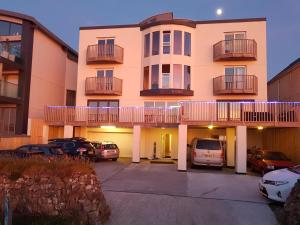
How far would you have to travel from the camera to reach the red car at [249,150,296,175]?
51.4 feet

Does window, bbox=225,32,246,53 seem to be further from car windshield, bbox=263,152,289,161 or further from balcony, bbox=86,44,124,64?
balcony, bbox=86,44,124,64

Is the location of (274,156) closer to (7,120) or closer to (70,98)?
(7,120)

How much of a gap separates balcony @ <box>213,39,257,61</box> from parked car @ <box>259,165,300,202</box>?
12.7 metres

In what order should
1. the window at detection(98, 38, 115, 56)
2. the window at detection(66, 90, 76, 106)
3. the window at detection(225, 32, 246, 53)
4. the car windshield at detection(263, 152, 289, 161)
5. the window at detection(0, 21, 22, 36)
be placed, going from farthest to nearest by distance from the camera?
the window at detection(66, 90, 76, 106) < the window at detection(0, 21, 22, 36) < the window at detection(98, 38, 115, 56) < the window at detection(225, 32, 246, 53) < the car windshield at detection(263, 152, 289, 161)

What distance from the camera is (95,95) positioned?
24219mm

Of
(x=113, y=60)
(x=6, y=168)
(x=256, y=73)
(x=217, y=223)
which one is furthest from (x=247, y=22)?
(x=6, y=168)

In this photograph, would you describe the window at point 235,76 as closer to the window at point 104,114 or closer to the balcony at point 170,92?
the balcony at point 170,92

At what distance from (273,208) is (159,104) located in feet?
47.7

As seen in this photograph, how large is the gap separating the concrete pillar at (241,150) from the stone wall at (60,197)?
10.6m

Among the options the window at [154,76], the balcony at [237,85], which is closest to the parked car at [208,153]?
the balcony at [237,85]

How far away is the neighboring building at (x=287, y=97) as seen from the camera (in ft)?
60.0

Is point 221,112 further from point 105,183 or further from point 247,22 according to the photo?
point 105,183

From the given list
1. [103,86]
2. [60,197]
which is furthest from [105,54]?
[60,197]

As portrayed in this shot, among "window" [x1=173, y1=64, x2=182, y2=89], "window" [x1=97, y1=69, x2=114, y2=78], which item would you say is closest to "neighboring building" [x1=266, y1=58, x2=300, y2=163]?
"window" [x1=173, y1=64, x2=182, y2=89]
